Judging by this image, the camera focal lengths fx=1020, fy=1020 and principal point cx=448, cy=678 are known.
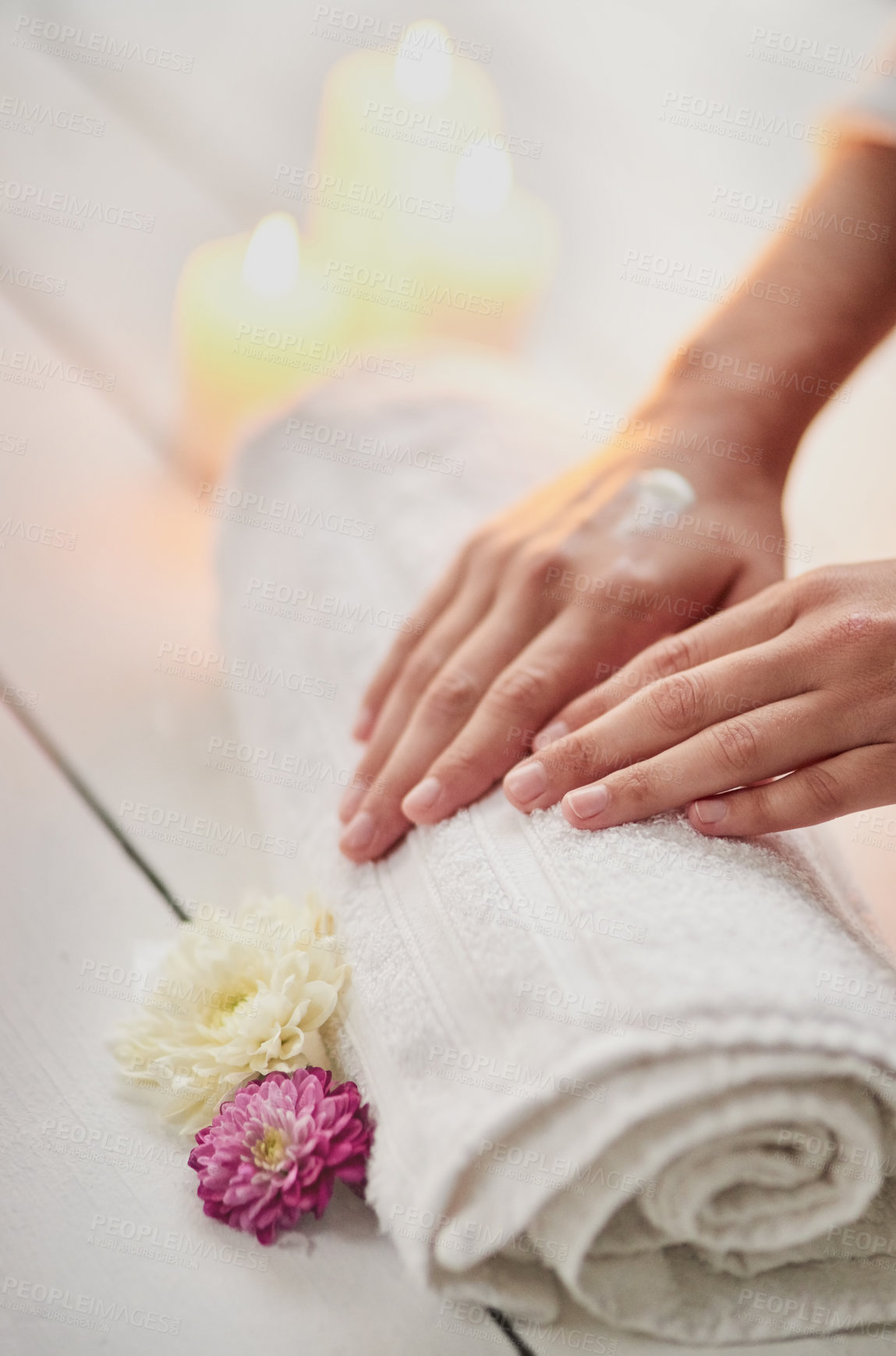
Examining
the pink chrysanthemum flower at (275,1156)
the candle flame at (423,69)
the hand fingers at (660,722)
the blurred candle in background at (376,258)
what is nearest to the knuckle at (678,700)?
the hand fingers at (660,722)

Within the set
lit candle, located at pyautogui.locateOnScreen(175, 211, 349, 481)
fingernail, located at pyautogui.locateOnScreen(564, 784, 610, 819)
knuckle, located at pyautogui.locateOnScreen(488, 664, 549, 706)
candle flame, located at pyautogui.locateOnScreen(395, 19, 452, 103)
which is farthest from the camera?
candle flame, located at pyautogui.locateOnScreen(395, 19, 452, 103)

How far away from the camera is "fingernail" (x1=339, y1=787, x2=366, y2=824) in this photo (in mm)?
563

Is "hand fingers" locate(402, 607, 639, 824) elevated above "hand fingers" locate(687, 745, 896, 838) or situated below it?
above

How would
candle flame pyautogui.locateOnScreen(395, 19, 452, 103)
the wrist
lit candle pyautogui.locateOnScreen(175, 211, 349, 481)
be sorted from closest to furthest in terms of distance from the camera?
the wrist → lit candle pyautogui.locateOnScreen(175, 211, 349, 481) → candle flame pyautogui.locateOnScreen(395, 19, 452, 103)

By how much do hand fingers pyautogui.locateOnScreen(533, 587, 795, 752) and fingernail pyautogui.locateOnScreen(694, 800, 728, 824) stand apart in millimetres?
87

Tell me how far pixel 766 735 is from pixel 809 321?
0.35m

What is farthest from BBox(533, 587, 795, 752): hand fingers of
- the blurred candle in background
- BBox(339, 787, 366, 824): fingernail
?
the blurred candle in background

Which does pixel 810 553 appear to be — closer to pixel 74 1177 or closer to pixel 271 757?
pixel 271 757

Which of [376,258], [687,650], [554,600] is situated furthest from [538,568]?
[376,258]

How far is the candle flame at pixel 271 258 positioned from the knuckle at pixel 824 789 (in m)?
0.74

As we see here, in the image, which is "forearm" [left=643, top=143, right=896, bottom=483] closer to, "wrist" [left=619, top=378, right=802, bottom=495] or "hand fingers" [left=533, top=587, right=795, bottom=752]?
"wrist" [left=619, top=378, right=802, bottom=495]

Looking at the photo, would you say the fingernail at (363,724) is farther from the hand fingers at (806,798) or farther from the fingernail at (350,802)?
the hand fingers at (806,798)

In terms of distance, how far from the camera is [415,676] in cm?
62

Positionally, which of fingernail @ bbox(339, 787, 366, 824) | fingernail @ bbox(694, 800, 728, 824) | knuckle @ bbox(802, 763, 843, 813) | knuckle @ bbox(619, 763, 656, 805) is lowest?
knuckle @ bbox(802, 763, 843, 813)
